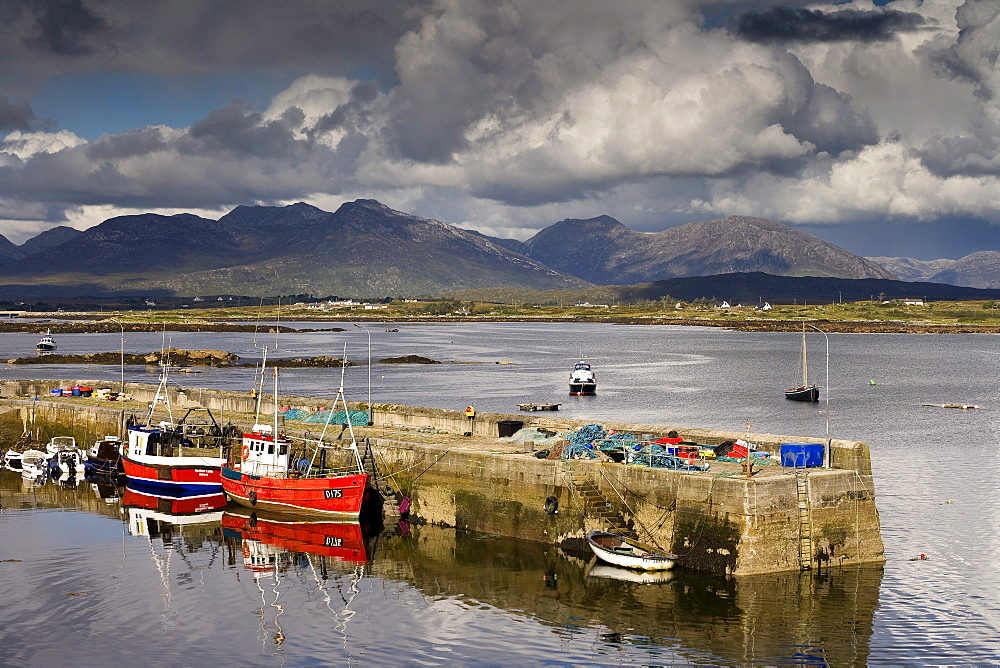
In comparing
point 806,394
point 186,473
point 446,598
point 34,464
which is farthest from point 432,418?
point 806,394

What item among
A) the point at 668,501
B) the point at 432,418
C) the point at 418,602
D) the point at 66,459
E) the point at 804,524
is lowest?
the point at 418,602

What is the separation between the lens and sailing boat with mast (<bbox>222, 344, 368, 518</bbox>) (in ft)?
145

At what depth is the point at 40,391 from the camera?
80562 millimetres

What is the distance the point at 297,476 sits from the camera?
46.9 metres

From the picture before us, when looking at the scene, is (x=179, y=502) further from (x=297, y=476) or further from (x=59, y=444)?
(x=59, y=444)

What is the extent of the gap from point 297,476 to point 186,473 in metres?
7.50

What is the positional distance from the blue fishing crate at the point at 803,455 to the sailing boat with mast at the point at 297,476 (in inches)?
708

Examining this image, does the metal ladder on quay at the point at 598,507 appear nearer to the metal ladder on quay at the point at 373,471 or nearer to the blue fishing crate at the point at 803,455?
the blue fishing crate at the point at 803,455

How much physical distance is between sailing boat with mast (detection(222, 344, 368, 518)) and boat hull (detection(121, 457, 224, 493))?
0.81m

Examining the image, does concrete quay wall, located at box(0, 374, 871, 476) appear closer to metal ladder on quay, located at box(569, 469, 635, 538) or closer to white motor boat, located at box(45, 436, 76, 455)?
white motor boat, located at box(45, 436, 76, 455)

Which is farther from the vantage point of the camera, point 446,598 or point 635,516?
point 635,516

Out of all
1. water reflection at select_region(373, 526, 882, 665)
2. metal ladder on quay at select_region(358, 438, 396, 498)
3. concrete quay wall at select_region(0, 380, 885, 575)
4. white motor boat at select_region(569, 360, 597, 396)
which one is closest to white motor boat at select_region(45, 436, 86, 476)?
metal ladder on quay at select_region(358, 438, 396, 498)

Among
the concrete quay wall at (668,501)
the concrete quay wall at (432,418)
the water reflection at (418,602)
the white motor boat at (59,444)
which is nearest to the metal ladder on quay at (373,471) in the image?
the concrete quay wall at (668,501)

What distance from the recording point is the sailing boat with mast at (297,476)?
145ft
